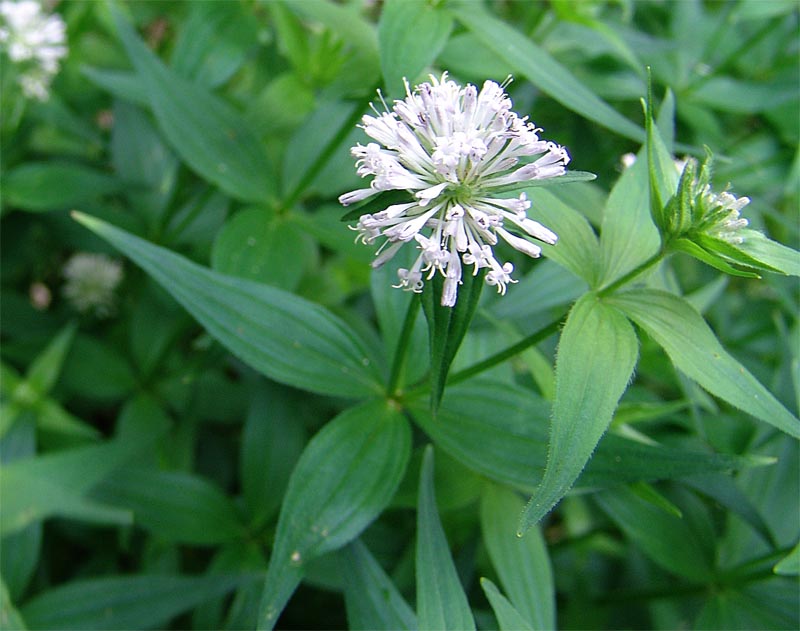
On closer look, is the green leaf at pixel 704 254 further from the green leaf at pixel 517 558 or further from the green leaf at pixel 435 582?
the green leaf at pixel 517 558

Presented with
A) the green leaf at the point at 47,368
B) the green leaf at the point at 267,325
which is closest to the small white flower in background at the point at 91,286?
the green leaf at the point at 47,368

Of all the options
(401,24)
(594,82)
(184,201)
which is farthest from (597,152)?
(184,201)

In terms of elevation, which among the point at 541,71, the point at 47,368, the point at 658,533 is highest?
the point at 541,71

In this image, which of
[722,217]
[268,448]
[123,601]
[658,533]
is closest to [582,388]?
[722,217]

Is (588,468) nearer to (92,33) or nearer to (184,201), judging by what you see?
(184,201)

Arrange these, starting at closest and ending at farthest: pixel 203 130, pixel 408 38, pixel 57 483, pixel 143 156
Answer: pixel 408 38 < pixel 57 483 < pixel 203 130 < pixel 143 156

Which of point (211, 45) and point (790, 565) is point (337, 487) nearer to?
point (790, 565)

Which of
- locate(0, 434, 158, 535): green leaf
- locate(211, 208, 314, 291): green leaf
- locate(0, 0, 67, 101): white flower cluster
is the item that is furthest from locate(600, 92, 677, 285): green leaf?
locate(0, 0, 67, 101): white flower cluster
